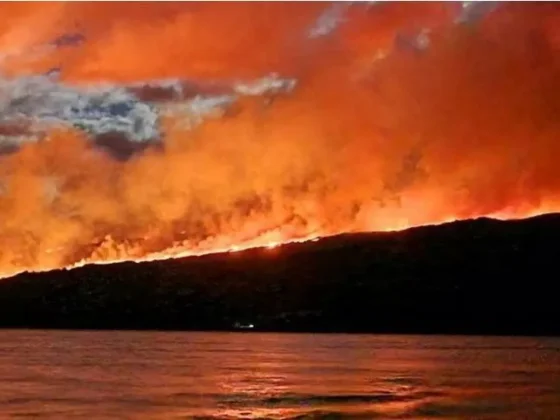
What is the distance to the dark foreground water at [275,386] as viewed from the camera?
18.4 meters

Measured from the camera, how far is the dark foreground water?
18438 millimetres

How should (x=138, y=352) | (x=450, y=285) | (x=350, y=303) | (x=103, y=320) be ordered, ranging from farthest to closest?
(x=103, y=320), (x=350, y=303), (x=138, y=352), (x=450, y=285)

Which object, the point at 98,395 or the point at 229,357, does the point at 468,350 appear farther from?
the point at 98,395

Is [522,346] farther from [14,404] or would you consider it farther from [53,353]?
[14,404]

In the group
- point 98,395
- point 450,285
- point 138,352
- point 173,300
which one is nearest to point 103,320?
point 173,300

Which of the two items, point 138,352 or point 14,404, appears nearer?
point 14,404

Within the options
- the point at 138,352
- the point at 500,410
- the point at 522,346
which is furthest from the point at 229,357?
the point at 500,410

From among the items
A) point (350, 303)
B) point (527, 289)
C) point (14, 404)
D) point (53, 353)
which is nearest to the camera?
point (14, 404)

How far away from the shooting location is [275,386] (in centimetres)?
2498

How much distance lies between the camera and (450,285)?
A: 126ft

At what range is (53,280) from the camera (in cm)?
4531

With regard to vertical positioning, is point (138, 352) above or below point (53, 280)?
below

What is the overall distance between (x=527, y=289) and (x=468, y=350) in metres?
16.0

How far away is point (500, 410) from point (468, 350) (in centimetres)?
3181
